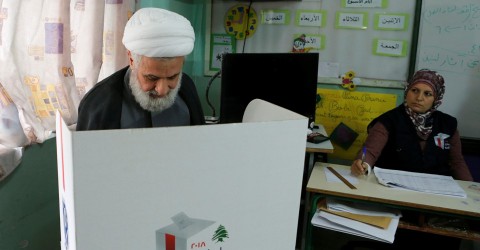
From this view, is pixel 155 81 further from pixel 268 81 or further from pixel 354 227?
pixel 268 81

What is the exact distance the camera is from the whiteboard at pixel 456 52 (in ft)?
7.93

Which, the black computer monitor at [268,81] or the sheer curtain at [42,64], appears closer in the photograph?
the sheer curtain at [42,64]

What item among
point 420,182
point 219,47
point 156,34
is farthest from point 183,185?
point 219,47

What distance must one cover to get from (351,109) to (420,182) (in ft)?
3.45

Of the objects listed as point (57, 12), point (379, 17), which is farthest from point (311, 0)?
point (57, 12)

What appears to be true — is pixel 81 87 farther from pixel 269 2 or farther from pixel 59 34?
pixel 269 2

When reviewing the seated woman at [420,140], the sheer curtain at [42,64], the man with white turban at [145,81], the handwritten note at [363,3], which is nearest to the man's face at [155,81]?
the man with white turban at [145,81]

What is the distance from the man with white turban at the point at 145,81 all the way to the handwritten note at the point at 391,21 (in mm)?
1907

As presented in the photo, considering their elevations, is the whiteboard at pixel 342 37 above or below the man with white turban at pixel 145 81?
above

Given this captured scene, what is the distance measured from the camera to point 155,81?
1.13 metres

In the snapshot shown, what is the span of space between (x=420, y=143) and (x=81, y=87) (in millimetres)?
1909

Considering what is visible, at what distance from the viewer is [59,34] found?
4.55 ft

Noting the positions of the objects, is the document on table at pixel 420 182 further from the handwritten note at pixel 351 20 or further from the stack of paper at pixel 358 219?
the handwritten note at pixel 351 20

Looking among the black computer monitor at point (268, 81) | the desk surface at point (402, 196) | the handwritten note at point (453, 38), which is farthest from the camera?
the handwritten note at point (453, 38)
